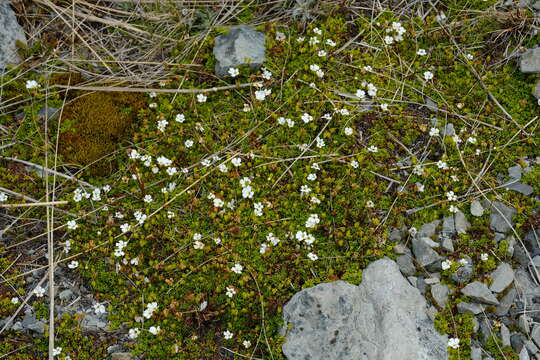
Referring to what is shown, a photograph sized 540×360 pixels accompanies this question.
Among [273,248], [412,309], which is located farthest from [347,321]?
[273,248]

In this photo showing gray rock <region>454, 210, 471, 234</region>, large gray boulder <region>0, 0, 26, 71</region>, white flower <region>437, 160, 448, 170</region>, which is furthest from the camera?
large gray boulder <region>0, 0, 26, 71</region>

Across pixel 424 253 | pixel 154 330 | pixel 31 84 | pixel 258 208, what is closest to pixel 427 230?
pixel 424 253

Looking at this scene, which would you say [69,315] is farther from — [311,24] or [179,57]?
[311,24]

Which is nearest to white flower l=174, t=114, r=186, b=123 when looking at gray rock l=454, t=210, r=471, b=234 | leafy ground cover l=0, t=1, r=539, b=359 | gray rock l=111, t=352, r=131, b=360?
leafy ground cover l=0, t=1, r=539, b=359

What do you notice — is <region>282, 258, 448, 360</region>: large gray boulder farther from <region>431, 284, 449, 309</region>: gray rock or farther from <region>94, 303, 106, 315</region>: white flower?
<region>94, 303, 106, 315</region>: white flower

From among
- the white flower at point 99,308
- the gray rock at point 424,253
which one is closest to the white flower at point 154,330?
the white flower at point 99,308

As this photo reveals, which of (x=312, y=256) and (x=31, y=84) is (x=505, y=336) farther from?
(x=31, y=84)
